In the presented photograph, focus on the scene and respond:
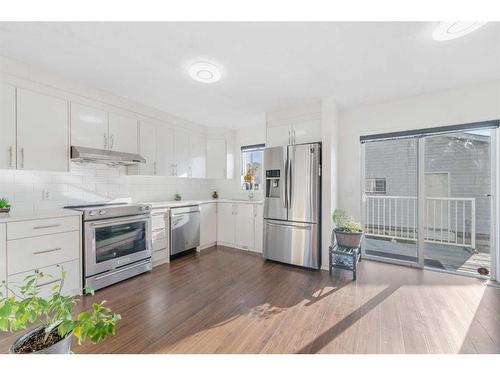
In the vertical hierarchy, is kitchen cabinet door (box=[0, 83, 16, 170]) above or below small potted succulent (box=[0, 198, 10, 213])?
above

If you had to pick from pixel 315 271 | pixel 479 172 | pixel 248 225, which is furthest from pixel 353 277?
pixel 479 172

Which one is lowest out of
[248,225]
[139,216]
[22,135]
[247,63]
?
[248,225]

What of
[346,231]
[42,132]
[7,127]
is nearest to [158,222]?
[42,132]

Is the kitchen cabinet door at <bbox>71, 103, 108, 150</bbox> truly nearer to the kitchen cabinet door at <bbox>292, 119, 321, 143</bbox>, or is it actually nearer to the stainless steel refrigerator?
the stainless steel refrigerator

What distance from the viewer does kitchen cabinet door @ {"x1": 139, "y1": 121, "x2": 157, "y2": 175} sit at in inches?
127

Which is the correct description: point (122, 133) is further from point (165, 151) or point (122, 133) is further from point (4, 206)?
point (4, 206)

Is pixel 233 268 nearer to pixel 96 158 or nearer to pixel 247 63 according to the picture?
pixel 96 158

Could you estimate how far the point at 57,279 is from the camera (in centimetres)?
216

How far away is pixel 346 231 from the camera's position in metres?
2.93

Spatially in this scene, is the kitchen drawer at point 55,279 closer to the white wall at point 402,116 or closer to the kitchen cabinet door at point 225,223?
the kitchen cabinet door at point 225,223

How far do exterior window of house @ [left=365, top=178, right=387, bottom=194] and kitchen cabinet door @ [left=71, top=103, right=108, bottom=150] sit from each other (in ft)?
12.9

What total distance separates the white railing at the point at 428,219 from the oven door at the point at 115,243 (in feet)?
11.1

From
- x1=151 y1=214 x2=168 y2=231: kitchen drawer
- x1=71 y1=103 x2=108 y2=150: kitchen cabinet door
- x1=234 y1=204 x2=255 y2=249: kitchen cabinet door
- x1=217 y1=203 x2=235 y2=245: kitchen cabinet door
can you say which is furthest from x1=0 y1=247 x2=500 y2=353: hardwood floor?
x1=71 y1=103 x2=108 y2=150: kitchen cabinet door

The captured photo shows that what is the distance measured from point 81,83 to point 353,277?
401 centimetres
